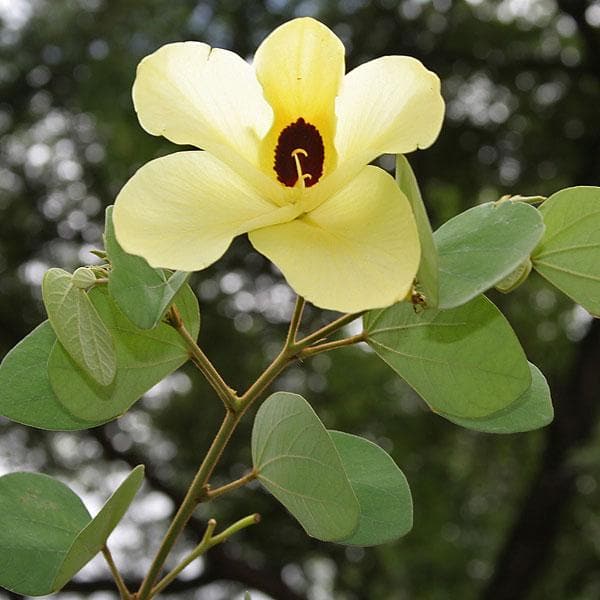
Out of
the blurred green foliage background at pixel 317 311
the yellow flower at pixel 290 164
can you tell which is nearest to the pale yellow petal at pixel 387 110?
the yellow flower at pixel 290 164

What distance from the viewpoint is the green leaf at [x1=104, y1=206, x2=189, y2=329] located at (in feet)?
1.15

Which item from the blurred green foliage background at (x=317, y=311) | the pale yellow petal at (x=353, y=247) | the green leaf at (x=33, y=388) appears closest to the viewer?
the pale yellow petal at (x=353, y=247)

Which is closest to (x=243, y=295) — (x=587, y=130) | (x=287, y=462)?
(x=587, y=130)

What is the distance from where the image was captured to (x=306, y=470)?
383mm

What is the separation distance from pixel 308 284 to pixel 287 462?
0.11 metres

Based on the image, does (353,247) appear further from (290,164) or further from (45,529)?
(45,529)

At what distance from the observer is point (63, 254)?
2602mm

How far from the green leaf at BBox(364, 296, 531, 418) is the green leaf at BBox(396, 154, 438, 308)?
5 centimetres

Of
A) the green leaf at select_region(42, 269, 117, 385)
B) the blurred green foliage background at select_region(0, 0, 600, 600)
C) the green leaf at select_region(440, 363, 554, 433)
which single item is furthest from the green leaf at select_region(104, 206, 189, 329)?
the blurred green foliage background at select_region(0, 0, 600, 600)

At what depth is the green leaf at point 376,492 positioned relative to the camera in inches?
16.5

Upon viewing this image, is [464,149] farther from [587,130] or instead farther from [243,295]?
[243,295]

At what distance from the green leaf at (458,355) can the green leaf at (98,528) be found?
4.2 inches

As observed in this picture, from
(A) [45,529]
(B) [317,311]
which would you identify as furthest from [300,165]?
(B) [317,311]

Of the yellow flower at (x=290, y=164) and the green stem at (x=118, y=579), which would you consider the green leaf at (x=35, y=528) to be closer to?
the green stem at (x=118, y=579)
